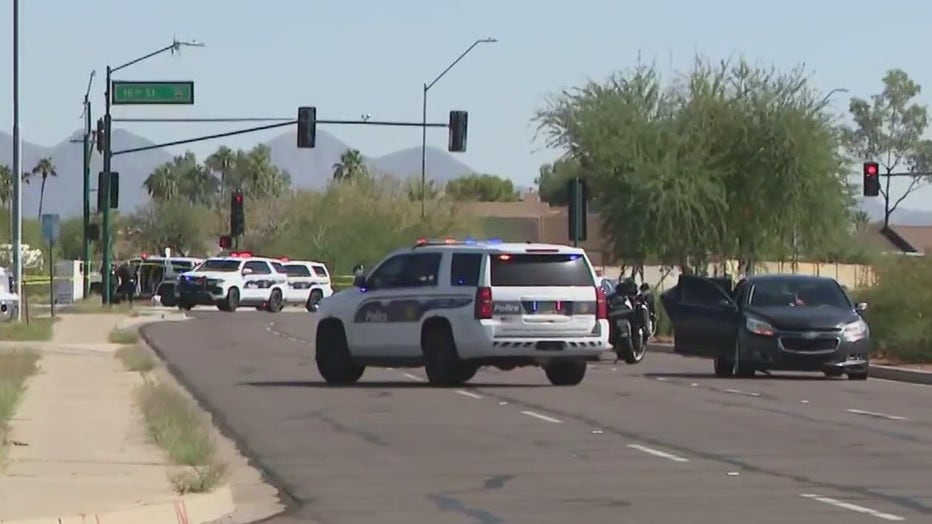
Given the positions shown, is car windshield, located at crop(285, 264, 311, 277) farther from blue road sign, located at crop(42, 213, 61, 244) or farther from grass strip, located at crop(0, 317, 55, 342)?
grass strip, located at crop(0, 317, 55, 342)

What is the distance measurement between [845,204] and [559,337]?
106 ft

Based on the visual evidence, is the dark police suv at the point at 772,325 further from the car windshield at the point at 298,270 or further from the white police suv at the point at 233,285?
the car windshield at the point at 298,270

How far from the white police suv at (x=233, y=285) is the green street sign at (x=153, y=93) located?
554 inches

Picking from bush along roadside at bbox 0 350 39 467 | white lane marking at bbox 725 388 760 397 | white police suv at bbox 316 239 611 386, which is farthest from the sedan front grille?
bush along roadside at bbox 0 350 39 467

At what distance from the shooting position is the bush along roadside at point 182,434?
15.3 metres

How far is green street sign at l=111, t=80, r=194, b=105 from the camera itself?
5344cm

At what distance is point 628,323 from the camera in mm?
36219

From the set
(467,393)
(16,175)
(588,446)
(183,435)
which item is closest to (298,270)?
(16,175)

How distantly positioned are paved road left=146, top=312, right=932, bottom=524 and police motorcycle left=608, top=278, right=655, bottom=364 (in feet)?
10.0

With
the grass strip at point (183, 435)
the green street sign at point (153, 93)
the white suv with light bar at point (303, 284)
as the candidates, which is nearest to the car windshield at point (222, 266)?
the white suv with light bar at point (303, 284)

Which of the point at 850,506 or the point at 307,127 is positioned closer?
the point at 850,506

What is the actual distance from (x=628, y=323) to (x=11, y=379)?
489 inches

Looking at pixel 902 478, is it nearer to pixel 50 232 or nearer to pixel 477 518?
pixel 477 518

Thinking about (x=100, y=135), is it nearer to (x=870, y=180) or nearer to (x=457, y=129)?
(x=457, y=129)
